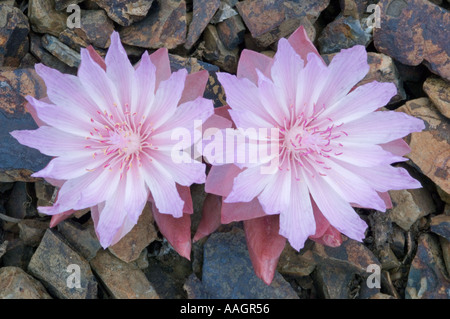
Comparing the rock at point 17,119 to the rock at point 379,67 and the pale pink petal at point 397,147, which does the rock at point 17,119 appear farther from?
the pale pink petal at point 397,147

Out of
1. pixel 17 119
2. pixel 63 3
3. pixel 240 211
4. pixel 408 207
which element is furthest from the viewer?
pixel 408 207

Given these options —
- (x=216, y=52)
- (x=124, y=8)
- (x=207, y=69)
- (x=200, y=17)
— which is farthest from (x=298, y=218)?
(x=124, y=8)

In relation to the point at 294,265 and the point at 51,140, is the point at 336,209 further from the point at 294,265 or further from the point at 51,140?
the point at 51,140

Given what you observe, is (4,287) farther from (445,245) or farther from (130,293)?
(445,245)

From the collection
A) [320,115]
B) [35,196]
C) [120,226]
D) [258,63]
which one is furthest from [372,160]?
[35,196]

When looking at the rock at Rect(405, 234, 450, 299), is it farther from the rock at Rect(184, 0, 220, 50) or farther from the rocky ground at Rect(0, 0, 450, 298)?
the rock at Rect(184, 0, 220, 50)
